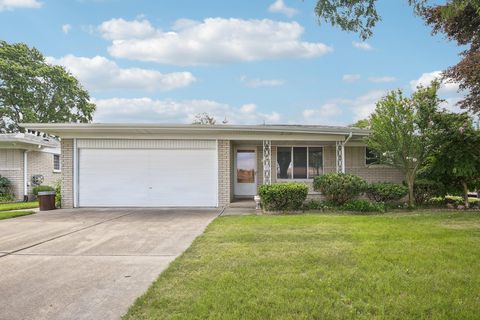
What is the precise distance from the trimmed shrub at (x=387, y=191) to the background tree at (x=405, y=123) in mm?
922

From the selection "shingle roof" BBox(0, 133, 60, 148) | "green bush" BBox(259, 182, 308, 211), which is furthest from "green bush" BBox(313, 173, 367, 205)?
"shingle roof" BBox(0, 133, 60, 148)

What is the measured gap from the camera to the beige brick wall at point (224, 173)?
13.4 m

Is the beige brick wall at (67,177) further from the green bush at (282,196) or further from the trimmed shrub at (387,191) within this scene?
the trimmed shrub at (387,191)

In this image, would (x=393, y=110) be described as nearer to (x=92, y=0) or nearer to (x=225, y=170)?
(x=225, y=170)

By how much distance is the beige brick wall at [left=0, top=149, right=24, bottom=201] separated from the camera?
57.8ft

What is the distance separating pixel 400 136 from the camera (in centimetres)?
1182

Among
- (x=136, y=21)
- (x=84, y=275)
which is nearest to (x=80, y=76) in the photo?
(x=136, y=21)

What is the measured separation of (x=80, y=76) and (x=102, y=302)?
38.5 m

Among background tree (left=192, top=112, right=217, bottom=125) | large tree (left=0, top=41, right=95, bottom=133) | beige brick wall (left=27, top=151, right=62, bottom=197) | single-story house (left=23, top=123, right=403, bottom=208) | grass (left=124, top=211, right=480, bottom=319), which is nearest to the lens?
grass (left=124, top=211, right=480, bottom=319)

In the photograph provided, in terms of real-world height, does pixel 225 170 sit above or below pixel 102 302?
above

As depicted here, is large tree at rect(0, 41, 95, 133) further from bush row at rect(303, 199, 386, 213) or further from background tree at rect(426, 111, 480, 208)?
background tree at rect(426, 111, 480, 208)

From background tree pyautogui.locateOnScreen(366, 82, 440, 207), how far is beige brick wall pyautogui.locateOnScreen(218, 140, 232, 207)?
5.21 meters

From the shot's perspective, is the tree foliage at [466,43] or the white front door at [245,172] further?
the white front door at [245,172]

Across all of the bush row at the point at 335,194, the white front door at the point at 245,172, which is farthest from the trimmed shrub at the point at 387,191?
the white front door at the point at 245,172
